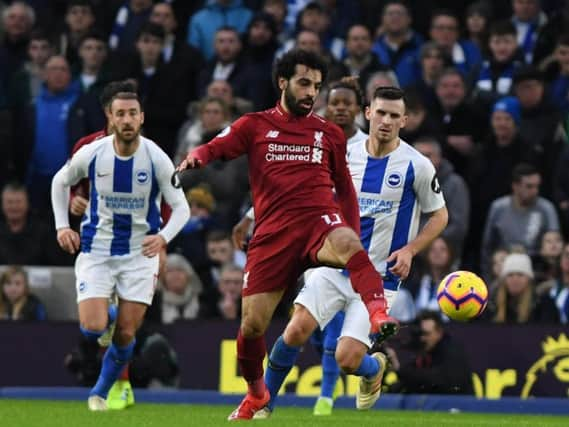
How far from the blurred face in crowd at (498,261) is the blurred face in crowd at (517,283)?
0.21 metres

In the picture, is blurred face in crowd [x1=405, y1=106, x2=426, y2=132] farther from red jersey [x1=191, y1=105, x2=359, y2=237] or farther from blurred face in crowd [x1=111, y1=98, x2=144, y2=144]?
red jersey [x1=191, y1=105, x2=359, y2=237]

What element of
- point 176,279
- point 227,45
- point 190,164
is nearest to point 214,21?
point 227,45

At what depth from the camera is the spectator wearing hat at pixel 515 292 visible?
15.4 meters

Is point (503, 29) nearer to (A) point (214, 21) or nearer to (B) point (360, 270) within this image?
(A) point (214, 21)

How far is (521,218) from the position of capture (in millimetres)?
16219

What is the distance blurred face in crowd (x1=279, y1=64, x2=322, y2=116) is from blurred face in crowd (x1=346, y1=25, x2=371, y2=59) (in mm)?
7041

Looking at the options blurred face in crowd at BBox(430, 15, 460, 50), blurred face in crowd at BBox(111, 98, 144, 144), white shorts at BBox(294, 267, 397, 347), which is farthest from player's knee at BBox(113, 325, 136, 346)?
blurred face in crowd at BBox(430, 15, 460, 50)

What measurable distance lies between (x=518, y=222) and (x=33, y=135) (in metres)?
5.84

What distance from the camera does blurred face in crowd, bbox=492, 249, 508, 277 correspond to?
15.7 m

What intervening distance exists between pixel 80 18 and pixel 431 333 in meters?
6.97

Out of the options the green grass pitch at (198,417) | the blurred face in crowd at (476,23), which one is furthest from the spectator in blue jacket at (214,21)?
the green grass pitch at (198,417)

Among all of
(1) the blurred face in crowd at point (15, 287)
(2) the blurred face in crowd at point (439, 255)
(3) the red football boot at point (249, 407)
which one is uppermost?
(2) the blurred face in crowd at point (439, 255)

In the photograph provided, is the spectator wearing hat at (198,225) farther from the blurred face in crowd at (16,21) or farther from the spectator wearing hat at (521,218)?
the blurred face in crowd at (16,21)

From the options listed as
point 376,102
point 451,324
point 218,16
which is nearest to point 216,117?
point 218,16
